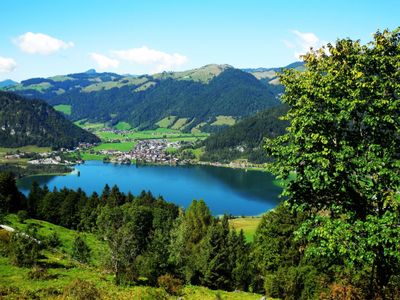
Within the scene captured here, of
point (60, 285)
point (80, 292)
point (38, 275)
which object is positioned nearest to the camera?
point (80, 292)

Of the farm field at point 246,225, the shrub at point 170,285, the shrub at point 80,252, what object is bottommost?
the farm field at point 246,225

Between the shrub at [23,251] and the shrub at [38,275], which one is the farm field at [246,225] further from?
the shrub at [38,275]

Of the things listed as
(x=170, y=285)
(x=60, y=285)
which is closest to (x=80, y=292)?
(x=60, y=285)

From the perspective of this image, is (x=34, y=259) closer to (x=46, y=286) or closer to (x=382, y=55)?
(x=46, y=286)

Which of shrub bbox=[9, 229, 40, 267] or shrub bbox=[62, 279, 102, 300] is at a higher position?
shrub bbox=[62, 279, 102, 300]

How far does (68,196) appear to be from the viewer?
102 metres

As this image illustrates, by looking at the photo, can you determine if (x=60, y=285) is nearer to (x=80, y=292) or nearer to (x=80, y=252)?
(x=80, y=292)

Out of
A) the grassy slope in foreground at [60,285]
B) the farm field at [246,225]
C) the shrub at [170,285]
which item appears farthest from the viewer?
the farm field at [246,225]

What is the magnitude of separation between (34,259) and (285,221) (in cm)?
2903

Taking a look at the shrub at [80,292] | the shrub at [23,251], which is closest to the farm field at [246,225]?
the shrub at [23,251]

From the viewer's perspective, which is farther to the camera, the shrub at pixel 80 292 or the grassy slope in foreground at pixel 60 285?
the grassy slope in foreground at pixel 60 285

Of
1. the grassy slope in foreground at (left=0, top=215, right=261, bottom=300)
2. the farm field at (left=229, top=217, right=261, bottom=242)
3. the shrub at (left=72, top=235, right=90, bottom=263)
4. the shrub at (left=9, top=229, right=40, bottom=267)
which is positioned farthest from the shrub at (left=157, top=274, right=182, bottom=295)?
the farm field at (left=229, top=217, right=261, bottom=242)

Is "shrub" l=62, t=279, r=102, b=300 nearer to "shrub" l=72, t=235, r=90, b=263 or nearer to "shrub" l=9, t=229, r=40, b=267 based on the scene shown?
"shrub" l=9, t=229, r=40, b=267

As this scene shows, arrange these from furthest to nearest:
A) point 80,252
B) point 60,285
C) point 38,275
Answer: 1. point 80,252
2. point 38,275
3. point 60,285
